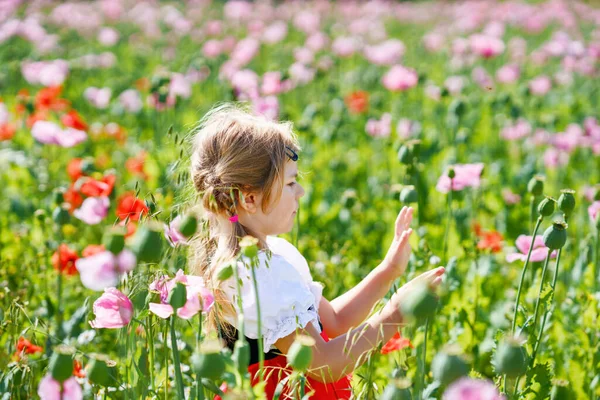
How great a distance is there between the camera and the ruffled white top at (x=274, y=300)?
143cm

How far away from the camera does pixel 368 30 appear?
245 inches

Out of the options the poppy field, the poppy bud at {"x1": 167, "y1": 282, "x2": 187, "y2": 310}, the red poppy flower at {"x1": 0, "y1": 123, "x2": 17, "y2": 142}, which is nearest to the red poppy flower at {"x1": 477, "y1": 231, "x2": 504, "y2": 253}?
the poppy field

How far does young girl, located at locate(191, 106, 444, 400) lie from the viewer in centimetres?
144

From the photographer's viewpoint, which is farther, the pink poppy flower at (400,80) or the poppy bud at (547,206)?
the pink poppy flower at (400,80)

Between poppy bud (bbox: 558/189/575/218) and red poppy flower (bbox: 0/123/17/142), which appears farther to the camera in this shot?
red poppy flower (bbox: 0/123/17/142)

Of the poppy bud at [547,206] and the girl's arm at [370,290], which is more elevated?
the poppy bud at [547,206]

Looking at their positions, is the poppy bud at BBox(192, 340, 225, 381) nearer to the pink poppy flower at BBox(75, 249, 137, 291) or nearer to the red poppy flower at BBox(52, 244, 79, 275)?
the pink poppy flower at BBox(75, 249, 137, 291)

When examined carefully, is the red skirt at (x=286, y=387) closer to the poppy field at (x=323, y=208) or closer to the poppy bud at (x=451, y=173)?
the poppy field at (x=323, y=208)

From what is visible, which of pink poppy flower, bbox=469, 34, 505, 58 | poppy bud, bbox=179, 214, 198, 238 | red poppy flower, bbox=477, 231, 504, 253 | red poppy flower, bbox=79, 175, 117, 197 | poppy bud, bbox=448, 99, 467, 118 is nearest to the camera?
poppy bud, bbox=179, 214, 198, 238

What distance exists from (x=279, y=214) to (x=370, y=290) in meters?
0.28

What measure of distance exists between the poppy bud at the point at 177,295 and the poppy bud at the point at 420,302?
0.30 meters

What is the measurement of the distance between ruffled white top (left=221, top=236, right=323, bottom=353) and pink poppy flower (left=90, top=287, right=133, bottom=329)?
25 cm

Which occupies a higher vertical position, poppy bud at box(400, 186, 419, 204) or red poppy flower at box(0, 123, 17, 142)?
poppy bud at box(400, 186, 419, 204)

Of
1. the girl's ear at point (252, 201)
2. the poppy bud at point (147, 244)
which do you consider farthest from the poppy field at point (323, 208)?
the girl's ear at point (252, 201)
